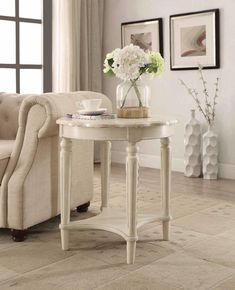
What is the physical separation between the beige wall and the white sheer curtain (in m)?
0.23

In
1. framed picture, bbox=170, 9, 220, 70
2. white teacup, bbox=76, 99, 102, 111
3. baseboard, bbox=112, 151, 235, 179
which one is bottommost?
baseboard, bbox=112, 151, 235, 179

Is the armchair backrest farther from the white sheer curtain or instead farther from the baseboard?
the baseboard

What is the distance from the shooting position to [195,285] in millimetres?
2582

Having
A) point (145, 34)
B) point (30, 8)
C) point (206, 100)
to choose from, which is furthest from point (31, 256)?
point (30, 8)

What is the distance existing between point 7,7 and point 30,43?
52 cm

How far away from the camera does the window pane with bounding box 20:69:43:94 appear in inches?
246

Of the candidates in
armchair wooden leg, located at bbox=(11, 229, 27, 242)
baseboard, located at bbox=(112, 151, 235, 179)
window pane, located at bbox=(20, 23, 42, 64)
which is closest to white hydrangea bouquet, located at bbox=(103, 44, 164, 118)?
armchair wooden leg, located at bbox=(11, 229, 27, 242)

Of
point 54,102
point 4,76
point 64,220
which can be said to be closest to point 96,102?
point 54,102

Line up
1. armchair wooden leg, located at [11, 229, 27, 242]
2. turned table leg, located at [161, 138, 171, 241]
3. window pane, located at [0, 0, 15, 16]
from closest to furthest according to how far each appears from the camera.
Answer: turned table leg, located at [161, 138, 171, 241], armchair wooden leg, located at [11, 229, 27, 242], window pane, located at [0, 0, 15, 16]

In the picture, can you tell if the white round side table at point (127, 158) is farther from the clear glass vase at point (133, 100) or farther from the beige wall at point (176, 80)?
the beige wall at point (176, 80)

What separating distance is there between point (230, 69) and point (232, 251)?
2868 millimetres

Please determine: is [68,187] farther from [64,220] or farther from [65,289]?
[65,289]

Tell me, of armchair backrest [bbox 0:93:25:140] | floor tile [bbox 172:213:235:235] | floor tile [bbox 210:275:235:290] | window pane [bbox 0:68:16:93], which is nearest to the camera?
floor tile [bbox 210:275:235:290]

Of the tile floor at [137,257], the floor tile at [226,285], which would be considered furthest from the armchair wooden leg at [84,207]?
the floor tile at [226,285]
